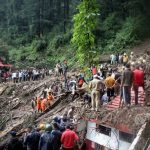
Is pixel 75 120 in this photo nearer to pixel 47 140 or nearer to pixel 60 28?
pixel 47 140

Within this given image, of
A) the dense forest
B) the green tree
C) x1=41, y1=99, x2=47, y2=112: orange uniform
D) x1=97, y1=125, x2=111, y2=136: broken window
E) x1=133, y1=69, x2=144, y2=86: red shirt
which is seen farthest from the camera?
the dense forest

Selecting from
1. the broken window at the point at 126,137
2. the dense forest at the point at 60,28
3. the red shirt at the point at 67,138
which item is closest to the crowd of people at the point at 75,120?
the red shirt at the point at 67,138

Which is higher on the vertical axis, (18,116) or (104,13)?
(104,13)

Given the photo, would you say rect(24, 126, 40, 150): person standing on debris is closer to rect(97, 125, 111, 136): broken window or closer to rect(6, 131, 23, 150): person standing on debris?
rect(6, 131, 23, 150): person standing on debris

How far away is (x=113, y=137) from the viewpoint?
752 inches

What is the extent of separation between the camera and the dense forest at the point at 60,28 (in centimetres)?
5631

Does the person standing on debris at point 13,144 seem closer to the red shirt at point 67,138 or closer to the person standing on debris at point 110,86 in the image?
the red shirt at point 67,138

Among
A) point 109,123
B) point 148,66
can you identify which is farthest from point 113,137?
point 148,66

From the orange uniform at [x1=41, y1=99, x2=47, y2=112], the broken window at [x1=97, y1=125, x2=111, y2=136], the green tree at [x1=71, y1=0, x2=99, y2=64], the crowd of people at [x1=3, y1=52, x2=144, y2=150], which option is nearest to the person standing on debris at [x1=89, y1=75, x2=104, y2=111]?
the crowd of people at [x1=3, y1=52, x2=144, y2=150]

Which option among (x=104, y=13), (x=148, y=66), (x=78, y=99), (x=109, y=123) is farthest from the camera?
(x=104, y=13)

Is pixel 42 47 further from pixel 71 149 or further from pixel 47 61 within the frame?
pixel 71 149

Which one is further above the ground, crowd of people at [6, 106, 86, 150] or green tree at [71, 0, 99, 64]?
green tree at [71, 0, 99, 64]

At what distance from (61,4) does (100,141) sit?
7293cm

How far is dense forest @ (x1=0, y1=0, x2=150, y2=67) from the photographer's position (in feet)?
185
